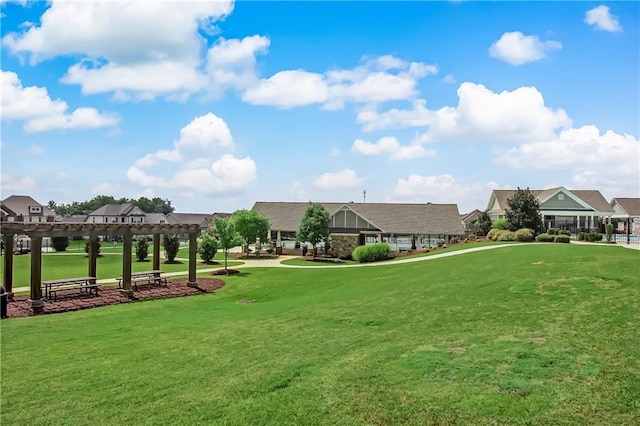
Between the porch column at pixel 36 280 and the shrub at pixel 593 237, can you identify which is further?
the shrub at pixel 593 237

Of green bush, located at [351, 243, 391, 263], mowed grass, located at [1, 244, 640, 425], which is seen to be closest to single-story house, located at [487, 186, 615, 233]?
green bush, located at [351, 243, 391, 263]

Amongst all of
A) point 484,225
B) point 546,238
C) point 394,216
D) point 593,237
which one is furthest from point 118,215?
point 593,237

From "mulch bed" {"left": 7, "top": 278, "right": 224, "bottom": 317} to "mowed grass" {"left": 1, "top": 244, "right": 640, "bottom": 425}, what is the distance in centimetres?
224

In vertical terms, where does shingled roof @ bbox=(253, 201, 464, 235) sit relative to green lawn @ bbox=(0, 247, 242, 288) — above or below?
above

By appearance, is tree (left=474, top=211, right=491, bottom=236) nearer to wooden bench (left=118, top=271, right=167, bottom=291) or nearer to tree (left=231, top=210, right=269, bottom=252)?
tree (left=231, top=210, right=269, bottom=252)

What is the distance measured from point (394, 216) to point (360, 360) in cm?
4452

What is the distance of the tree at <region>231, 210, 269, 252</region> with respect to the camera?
46719 mm

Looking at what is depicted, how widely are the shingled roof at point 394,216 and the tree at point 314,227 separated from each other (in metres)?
6.26

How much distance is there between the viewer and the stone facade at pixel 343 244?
149ft

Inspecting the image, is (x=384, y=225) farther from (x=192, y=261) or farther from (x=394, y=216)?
(x=192, y=261)

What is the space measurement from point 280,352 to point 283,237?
146ft

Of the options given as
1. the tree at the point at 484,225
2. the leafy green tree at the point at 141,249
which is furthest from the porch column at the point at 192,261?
the tree at the point at 484,225

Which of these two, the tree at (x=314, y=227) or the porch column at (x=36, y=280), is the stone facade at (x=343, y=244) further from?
the porch column at (x=36, y=280)

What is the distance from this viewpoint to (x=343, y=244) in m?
45.6
